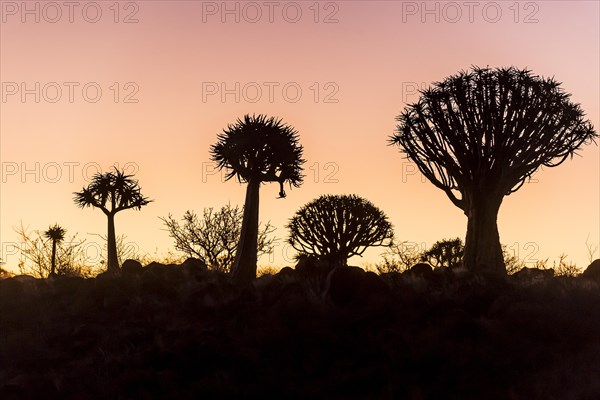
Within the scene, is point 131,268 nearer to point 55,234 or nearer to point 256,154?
point 256,154

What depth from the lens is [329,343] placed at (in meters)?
15.9

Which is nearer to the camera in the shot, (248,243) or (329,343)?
(329,343)

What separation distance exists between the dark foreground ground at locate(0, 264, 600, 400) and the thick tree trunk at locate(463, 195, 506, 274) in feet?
15.8

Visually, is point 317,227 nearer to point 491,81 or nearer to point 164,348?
point 491,81

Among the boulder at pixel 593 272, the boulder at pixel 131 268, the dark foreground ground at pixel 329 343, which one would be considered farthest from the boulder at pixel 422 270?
the boulder at pixel 131 268

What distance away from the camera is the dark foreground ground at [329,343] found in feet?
46.8

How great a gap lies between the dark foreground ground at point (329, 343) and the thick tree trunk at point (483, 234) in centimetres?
481

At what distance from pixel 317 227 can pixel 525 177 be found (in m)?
13.4

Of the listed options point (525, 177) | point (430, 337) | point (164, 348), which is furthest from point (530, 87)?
point (164, 348)

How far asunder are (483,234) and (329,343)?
35.9 ft

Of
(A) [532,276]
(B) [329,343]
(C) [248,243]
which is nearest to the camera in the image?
(B) [329,343]

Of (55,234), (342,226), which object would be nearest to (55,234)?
(55,234)

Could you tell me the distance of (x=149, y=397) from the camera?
14.7 m

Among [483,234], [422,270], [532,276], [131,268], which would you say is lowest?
[532,276]
